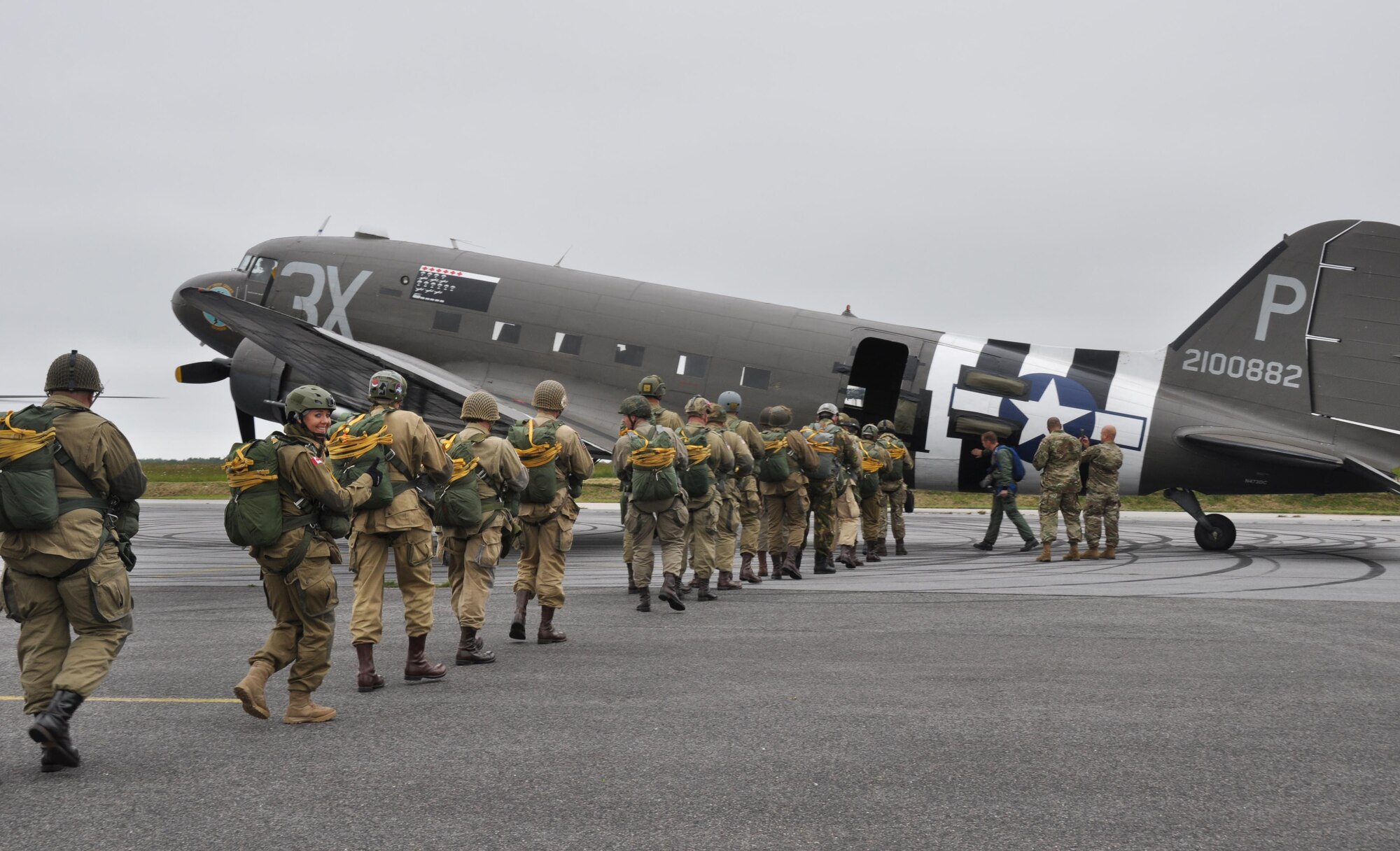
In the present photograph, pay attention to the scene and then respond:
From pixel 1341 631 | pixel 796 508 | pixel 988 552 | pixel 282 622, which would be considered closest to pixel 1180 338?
pixel 988 552

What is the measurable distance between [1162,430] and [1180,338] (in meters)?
1.67

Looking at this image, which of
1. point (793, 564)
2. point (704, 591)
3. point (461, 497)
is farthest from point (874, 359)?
point (461, 497)

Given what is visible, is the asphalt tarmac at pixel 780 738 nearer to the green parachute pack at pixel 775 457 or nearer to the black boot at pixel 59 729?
the black boot at pixel 59 729

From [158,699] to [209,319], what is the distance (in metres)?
16.3

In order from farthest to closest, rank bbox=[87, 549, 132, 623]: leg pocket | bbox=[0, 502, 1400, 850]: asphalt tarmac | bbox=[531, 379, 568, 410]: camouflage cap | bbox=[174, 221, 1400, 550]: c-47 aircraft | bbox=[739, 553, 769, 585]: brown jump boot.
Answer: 1. bbox=[174, 221, 1400, 550]: c-47 aircraft
2. bbox=[739, 553, 769, 585]: brown jump boot
3. bbox=[531, 379, 568, 410]: camouflage cap
4. bbox=[87, 549, 132, 623]: leg pocket
5. bbox=[0, 502, 1400, 850]: asphalt tarmac

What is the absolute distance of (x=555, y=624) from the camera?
32.9ft

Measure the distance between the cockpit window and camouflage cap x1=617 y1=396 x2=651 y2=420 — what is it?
42.7 feet

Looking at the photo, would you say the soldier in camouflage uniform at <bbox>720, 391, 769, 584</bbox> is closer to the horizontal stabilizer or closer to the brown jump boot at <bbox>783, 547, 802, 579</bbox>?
the brown jump boot at <bbox>783, 547, 802, 579</bbox>

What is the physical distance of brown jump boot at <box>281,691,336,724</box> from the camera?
629 cm

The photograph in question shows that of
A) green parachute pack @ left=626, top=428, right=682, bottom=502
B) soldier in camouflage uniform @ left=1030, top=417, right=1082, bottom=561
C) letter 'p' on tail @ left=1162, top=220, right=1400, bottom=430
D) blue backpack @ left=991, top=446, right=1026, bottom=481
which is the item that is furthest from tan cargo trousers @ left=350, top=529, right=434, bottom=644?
letter 'p' on tail @ left=1162, top=220, right=1400, bottom=430

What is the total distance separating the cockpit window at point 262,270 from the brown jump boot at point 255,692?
A: 1646cm

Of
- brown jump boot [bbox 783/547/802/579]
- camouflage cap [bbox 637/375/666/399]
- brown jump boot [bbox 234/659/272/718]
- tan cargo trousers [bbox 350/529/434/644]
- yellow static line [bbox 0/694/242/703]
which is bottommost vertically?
yellow static line [bbox 0/694/242/703]

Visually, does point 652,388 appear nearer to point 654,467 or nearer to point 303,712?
point 654,467

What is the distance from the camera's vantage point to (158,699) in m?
6.84
